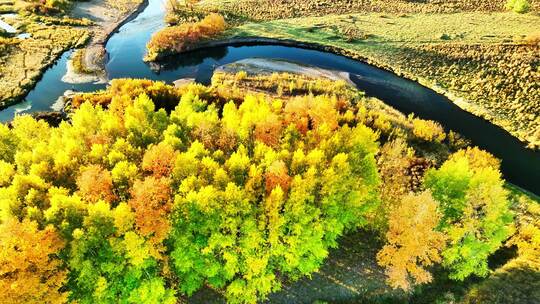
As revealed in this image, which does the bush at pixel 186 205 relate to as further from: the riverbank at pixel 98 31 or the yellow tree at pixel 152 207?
the riverbank at pixel 98 31

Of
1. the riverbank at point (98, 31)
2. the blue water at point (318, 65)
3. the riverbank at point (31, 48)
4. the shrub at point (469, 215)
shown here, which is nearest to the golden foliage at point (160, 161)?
the shrub at point (469, 215)

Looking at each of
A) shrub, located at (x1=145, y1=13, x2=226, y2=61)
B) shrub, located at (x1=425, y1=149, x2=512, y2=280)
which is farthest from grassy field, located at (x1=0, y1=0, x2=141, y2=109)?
shrub, located at (x1=425, y1=149, x2=512, y2=280)

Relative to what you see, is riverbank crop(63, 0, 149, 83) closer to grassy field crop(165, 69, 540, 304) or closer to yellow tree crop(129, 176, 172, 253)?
yellow tree crop(129, 176, 172, 253)

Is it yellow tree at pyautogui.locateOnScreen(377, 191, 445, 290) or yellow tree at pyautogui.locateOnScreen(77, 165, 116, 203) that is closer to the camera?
yellow tree at pyautogui.locateOnScreen(77, 165, 116, 203)

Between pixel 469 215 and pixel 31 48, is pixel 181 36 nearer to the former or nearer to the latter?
pixel 31 48

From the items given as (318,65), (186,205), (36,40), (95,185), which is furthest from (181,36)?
(186,205)
